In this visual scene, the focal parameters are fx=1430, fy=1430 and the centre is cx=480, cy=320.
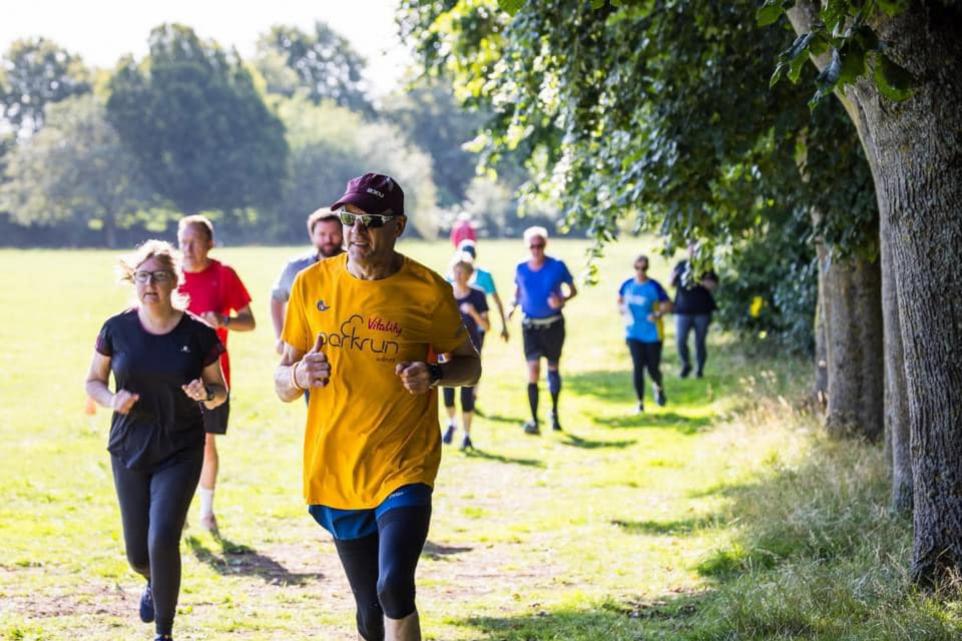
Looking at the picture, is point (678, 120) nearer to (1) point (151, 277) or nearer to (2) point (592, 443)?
(2) point (592, 443)

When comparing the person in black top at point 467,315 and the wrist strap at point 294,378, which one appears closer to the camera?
the wrist strap at point 294,378

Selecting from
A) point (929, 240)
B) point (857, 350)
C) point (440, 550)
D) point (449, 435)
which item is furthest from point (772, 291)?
point (929, 240)

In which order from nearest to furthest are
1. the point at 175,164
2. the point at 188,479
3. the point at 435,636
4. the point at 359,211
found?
the point at 359,211 → the point at 188,479 → the point at 435,636 → the point at 175,164

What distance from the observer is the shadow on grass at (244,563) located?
9203 mm

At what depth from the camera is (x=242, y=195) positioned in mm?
99375

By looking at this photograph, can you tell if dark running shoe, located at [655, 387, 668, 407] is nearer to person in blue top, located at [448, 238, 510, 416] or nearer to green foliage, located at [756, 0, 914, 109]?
person in blue top, located at [448, 238, 510, 416]

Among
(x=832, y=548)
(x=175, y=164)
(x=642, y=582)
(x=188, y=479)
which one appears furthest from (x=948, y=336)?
(x=175, y=164)

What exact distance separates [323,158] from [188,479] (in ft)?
334

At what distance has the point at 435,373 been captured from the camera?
18.7ft

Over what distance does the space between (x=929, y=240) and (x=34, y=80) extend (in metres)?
112

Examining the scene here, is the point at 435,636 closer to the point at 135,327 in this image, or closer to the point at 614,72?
the point at 135,327

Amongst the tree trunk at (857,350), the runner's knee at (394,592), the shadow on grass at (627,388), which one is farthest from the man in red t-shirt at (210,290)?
the shadow on grass at (627,388)

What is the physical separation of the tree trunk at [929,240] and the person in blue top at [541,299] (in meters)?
8.20

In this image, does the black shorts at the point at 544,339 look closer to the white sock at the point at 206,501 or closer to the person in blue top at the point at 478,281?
the person in blue top at the point at 478,281
